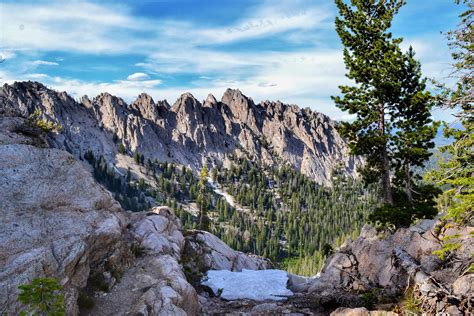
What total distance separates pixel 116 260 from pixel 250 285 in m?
10.3

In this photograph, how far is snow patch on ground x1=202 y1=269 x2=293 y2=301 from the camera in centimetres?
2270

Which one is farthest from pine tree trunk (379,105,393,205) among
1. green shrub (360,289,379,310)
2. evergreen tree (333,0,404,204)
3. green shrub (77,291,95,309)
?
Answer: green shrub (77,291,95,309)

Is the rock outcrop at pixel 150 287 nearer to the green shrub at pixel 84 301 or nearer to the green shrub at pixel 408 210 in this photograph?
the green shrub at pixel 84 301

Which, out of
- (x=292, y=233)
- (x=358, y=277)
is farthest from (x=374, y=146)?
(x=292, y=233)

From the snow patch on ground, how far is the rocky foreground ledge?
3.94 feet

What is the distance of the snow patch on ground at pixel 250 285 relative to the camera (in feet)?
74.5

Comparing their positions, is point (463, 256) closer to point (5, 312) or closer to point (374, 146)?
point (374, 146)

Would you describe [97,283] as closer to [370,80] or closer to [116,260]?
[116,260]

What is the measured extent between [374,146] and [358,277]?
1066 cm

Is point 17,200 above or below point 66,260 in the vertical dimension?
above

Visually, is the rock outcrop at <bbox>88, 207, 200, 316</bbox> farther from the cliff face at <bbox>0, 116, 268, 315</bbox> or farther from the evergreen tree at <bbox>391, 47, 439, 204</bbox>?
the evergreen tree at <bbox>391, 47, 439, 204</bbox>

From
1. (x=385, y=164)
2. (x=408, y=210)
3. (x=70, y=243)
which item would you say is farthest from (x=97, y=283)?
(x=408, y=210)

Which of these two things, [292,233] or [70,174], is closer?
[70,174]

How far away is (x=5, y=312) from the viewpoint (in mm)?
11695
